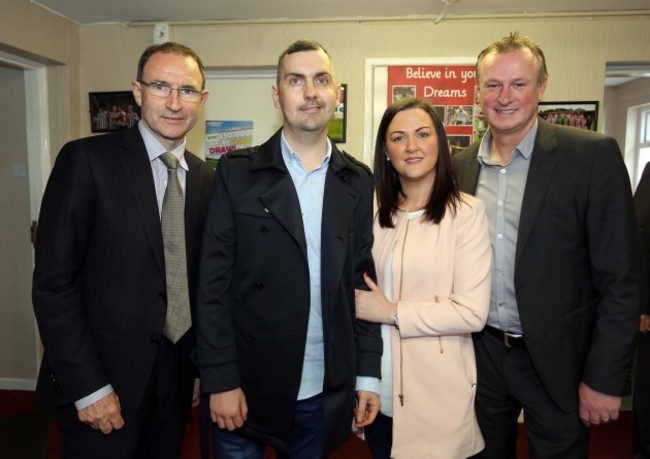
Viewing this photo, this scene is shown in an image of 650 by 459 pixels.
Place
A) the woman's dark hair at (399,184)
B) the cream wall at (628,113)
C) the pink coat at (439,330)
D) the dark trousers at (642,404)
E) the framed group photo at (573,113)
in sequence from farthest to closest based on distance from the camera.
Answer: the cream wall at (628,113), the framed group photo at (573,113), the dark trousers at (642,404), the woman's dark hair at (399,184), the pink coat at (439,330)

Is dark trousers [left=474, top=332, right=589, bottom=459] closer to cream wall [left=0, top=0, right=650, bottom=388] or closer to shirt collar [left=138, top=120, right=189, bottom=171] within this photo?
shirt collar [left=138, top=120, right=189, bottom=171]

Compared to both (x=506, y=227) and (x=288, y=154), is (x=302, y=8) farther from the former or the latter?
(x=506, y=227)

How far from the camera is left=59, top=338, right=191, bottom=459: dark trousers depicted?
1541 mm

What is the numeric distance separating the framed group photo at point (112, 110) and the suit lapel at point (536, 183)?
2.81 m

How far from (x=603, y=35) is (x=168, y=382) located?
11.1ft

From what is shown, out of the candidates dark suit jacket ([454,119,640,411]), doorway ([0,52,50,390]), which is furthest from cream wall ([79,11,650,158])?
dark suit jacket ([454,119,640,411])

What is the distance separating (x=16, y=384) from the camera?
148 inches

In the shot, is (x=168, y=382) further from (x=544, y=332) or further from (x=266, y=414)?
(x=544, y=332)

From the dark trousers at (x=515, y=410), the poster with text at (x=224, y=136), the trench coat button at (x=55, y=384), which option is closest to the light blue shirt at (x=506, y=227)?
the dark trousers at (x=515, y=410)

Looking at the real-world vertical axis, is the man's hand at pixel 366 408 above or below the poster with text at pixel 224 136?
below

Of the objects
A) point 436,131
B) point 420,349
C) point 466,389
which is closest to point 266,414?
point 420,349

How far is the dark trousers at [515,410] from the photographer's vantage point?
173 cm

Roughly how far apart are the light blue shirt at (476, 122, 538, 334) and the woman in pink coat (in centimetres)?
14

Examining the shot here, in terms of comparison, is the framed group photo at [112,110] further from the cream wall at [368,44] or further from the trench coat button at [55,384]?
the trench coat button at [55,384]
